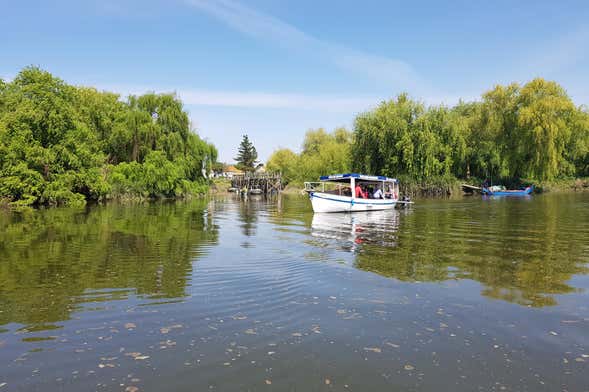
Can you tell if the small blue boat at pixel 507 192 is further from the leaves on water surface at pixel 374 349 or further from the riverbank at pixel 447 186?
the leaves on water surface at pixel 374 349

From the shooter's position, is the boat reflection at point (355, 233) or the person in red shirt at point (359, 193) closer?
the boat reflection at point (355, 233)

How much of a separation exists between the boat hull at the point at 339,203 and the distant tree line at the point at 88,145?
75.3 feet

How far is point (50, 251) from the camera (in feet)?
45.5

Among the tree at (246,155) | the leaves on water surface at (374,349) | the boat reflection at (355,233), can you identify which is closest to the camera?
the leaves on water surface at (374,349)

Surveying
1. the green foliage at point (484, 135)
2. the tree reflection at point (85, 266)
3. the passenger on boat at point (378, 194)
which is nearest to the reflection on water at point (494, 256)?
the tree reflection at point (85, 266)

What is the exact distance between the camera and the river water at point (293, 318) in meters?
5.21

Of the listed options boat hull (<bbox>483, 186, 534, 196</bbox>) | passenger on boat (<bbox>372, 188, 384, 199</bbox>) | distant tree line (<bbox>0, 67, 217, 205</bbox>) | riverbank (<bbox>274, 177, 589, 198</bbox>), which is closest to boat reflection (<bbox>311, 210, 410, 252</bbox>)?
passenger on boat (<bbox>372, 188, 384, 199</bbox>)

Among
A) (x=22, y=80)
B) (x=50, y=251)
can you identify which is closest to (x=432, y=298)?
(x=50, y=251)

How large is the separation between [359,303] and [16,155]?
1556 inches

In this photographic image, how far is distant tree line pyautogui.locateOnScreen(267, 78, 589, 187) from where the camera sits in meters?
54.6

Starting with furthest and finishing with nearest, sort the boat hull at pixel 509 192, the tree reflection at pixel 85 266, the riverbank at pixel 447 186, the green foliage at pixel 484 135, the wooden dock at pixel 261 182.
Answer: the wooden dock at pixel 261 182 → the boat hull at pixel 509 192 → the riverbank at pixel 447 186 → the green foliage at pixel 484 135 → the tree reflection at pixel 85 266

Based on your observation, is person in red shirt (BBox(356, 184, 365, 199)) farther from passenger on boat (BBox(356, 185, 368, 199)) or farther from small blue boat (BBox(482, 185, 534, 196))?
small blue boat (BBox(482, 185, 534, 196))

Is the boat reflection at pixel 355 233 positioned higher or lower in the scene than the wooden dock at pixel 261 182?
lower

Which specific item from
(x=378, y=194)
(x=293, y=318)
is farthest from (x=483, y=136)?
(x=293, y=318)
